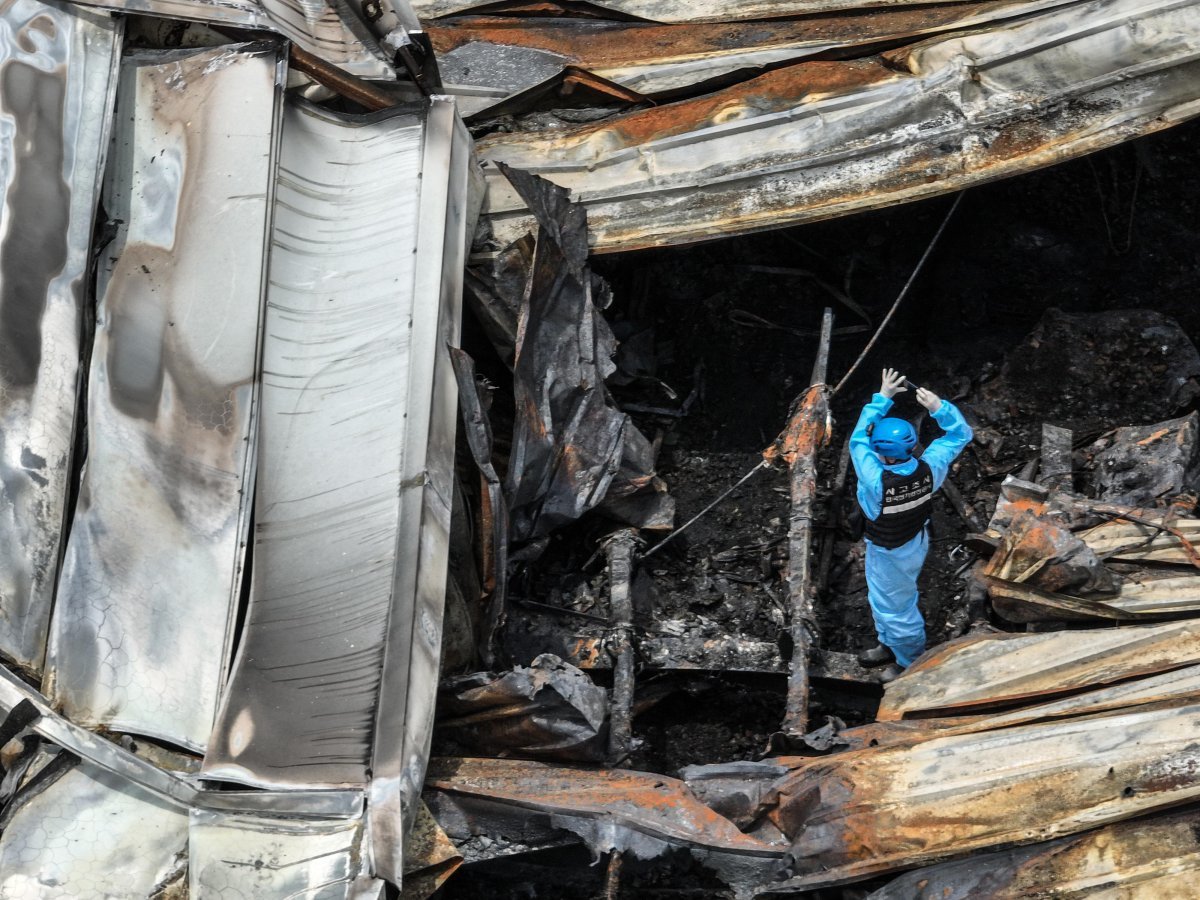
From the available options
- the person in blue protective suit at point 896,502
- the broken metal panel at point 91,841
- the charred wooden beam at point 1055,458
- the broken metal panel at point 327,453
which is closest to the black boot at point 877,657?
the person in blue protective suit at point 896,502

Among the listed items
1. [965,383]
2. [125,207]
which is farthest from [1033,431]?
[125,207]

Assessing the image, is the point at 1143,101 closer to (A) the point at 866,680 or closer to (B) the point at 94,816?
(A) the point at 866,680

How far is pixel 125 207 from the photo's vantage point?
3477mm

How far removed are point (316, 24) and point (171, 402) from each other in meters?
1.51

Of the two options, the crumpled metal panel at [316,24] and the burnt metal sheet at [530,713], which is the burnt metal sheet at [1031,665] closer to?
the burnt metal sheet at [530,713]

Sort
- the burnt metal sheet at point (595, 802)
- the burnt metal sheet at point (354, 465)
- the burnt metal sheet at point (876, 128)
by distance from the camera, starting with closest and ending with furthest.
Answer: the burnt metal sheet at point (354, 465), the burnt metal sheet at point (595, 802), the burnt metal sheet at point (876, 128)

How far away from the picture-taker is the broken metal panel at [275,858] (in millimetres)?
2861

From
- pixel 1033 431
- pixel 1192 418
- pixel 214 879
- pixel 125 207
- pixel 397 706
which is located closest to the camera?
pixel 214 879

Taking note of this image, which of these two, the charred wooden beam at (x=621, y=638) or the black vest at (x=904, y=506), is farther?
the black vest at (x=904, y=506)

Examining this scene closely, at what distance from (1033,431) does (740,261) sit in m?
1.42

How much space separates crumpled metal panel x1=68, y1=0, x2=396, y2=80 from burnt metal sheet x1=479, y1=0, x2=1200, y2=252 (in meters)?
0.67

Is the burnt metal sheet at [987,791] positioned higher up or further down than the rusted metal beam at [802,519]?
further down

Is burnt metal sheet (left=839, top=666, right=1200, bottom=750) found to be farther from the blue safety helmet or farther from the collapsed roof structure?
the blue safety helmet

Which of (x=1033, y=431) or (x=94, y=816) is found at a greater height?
(x=1033, y=431)
